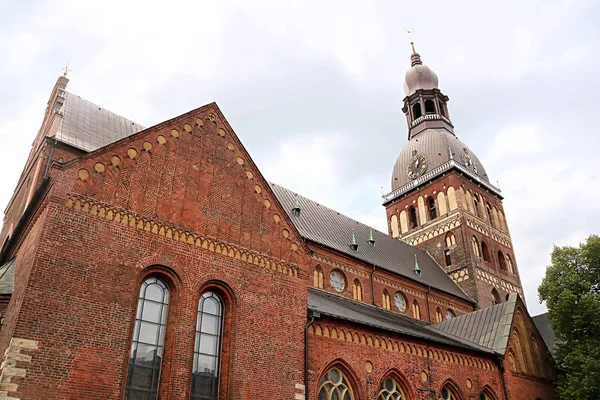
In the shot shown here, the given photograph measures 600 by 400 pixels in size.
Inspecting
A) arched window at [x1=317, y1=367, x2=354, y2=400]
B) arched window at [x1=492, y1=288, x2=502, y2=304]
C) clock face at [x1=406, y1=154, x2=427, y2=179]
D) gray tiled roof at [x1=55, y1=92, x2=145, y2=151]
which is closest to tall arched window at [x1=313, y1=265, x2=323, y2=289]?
arched window at [x1=317, y1=367, x2=354, y2=400]

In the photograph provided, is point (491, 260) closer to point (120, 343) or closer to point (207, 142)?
point (207, 142)

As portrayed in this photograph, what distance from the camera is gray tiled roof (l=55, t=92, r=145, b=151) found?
2077 cm

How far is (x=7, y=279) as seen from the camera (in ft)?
44.3

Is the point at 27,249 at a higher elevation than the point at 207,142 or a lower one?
lower

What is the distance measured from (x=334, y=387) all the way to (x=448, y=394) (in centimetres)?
604

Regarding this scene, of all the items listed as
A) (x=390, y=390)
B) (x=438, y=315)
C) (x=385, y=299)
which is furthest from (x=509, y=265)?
(x=390, y=390)

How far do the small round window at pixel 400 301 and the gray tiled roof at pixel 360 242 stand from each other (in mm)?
1264

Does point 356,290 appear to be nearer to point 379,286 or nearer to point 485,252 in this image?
point 379,286

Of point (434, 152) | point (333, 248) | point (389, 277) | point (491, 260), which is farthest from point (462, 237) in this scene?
point (333, 248)

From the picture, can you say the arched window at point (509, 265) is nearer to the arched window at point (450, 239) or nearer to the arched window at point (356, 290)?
the arched window at point (450, 239)

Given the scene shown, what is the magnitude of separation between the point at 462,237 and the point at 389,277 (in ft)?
37.0

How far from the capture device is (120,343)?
11859mm

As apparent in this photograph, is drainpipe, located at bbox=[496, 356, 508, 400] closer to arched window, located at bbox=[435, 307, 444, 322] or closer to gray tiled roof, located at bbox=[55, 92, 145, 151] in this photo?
arched window, located at bbox=[435, 307, 444, 322]

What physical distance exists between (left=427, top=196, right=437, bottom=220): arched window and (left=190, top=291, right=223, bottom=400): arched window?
97.5ft
